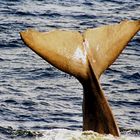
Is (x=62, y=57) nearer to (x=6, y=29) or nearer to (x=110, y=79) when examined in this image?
(x=110, y=79)

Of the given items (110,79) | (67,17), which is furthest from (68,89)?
(67,17)

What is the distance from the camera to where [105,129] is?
36.5 ft

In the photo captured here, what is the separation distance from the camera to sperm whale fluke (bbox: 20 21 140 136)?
10836mm

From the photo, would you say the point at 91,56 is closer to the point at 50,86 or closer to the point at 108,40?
the point at 108,40

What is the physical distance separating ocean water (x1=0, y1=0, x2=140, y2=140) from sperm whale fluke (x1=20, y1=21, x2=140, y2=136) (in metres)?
0.34

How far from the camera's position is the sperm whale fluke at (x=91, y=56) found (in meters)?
10.8

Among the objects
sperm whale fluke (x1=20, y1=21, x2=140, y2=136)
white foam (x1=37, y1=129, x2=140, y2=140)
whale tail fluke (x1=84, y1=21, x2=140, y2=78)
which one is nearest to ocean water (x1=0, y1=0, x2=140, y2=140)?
white foam (x1=37, y1=129, x2=140, y2=140)

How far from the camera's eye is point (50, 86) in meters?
17.5

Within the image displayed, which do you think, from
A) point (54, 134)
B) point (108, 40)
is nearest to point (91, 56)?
point (108, 40)

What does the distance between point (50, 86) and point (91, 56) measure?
20.9 ft

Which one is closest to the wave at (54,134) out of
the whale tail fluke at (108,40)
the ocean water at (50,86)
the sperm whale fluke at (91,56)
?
the ocean water at (50,86)

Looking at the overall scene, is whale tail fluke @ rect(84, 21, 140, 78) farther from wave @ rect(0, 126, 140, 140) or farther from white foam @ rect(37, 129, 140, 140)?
wave @ rect(0, 126, 140, 140)

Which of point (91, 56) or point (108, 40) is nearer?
point (91, 56)

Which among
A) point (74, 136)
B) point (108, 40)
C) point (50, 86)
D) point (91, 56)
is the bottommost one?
point (50, 86)
